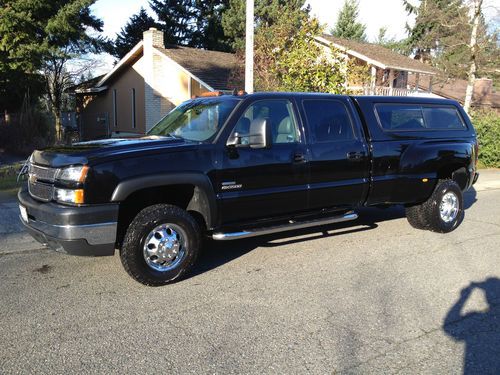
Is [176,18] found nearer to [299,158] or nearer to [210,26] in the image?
[210,26]

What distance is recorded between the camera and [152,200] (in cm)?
487

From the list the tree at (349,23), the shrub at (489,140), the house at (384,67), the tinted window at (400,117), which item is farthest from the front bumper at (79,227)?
the tree at (349,23)

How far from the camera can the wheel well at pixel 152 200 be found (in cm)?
470

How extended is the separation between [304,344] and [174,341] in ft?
3.26

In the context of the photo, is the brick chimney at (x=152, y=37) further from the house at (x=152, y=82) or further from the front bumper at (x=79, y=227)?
the front bumper at (x=79, y=227)

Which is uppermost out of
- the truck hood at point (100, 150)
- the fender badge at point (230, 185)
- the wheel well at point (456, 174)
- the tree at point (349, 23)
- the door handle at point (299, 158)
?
the tree at point (349, 23)

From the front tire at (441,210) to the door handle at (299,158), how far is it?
8.42 feet

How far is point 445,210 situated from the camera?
700 centimetres

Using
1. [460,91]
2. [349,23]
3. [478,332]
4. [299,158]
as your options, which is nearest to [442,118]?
[299,158]

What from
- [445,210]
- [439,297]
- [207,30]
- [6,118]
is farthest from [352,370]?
[207,30]

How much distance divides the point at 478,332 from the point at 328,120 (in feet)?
9.61

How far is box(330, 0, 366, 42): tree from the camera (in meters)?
47.0

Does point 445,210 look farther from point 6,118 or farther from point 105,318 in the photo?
point 6,118

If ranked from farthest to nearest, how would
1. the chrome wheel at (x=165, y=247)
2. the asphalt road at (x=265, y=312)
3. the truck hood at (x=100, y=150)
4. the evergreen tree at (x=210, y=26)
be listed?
1. the evergreen tree at (x=210, y=26)
2. the chrome wheel at (x=165, y=247)
3. the truck hood at (x=100, y=150)
4. the asphalt road at (x=265, y=312)
